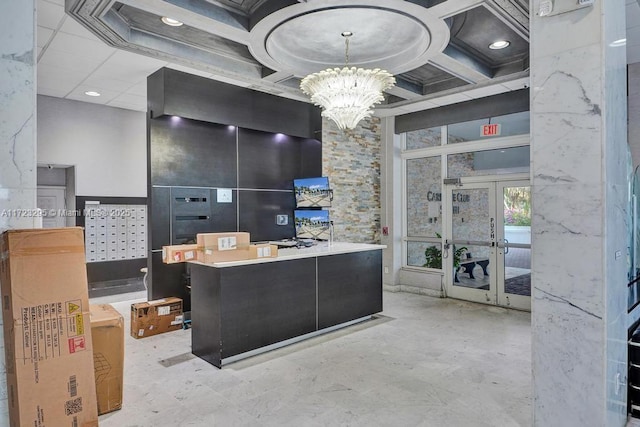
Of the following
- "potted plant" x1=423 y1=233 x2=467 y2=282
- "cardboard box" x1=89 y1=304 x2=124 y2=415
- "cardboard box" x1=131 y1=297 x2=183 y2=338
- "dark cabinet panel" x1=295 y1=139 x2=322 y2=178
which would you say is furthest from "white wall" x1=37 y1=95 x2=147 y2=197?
"potted plant" x1=423 y1=233 x2=467 y2=282

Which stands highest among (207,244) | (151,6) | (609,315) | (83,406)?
(151,6)

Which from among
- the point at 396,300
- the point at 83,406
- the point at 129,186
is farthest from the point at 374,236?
the point at 83,406

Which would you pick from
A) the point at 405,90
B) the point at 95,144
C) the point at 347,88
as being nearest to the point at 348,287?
the point at 347,88

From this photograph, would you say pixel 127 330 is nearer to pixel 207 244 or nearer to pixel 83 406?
pixel 207 244

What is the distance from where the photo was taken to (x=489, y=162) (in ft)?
22.2

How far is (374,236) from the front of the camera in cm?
Result: 820

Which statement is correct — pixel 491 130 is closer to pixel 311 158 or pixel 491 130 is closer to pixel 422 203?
pixel 422 203

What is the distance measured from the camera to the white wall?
702 cm

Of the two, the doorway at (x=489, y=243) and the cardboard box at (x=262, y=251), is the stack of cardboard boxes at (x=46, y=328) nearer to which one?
the cardboard box at (x=262, y=251)

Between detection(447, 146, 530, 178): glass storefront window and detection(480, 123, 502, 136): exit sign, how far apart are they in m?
0.29

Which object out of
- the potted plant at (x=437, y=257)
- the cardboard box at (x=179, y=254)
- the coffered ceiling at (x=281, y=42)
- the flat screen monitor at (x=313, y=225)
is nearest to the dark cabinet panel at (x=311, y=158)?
the flat screen monitor at (x=313, y=225)

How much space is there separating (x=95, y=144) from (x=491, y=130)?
23.3 feet

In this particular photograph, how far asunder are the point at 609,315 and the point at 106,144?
26.4 feet

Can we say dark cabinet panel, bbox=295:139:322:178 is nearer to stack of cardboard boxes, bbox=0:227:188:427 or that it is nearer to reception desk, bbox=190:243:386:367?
reception desk, bbox=190:243:386:367
